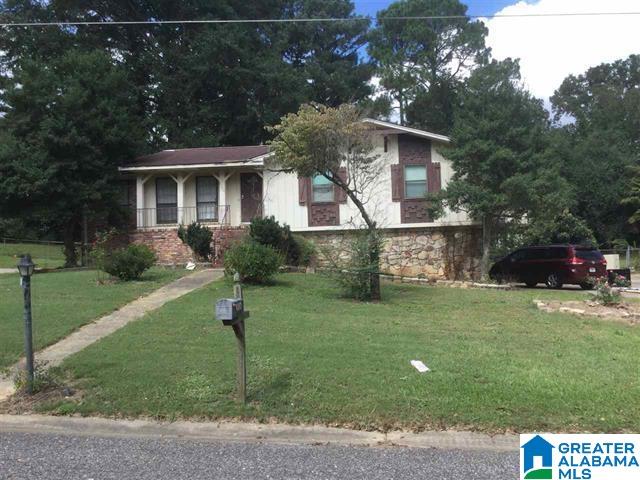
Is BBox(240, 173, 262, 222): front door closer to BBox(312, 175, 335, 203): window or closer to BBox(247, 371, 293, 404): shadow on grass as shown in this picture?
BBox(312, 175, 335, 203): window

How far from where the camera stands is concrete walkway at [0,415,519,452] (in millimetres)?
4883

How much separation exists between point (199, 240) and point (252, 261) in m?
6.60

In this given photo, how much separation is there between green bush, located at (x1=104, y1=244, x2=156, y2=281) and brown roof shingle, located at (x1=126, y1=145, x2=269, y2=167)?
311 inches

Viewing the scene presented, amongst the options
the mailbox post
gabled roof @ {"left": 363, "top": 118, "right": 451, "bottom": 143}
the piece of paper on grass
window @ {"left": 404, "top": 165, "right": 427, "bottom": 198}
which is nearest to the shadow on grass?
the mailbox post

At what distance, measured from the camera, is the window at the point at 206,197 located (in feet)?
76.2

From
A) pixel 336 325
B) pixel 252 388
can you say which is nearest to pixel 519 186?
pixel 336 325

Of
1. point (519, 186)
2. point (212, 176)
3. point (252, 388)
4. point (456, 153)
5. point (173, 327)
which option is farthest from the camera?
point (212, 176)

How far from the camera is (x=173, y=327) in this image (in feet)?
30.0

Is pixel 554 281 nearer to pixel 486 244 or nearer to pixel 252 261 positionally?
pixel 486 244

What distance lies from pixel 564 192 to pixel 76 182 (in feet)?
58.4

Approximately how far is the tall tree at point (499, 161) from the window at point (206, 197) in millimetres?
8935

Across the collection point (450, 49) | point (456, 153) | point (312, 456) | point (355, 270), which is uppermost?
point (450, 49)

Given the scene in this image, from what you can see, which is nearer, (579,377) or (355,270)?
(579,377)

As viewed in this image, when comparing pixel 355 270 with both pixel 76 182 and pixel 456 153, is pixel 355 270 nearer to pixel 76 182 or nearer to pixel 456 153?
pixel 456 153
